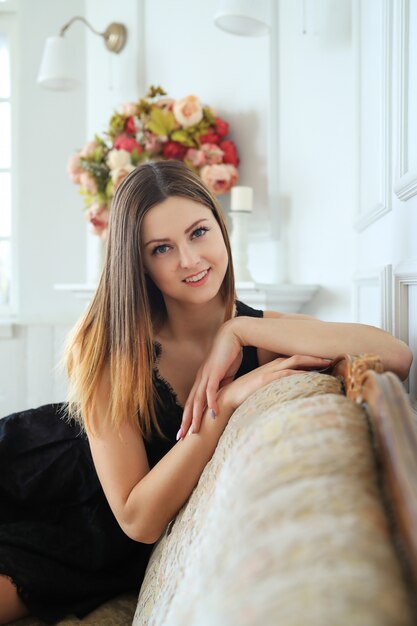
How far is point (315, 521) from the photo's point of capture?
1.74ft

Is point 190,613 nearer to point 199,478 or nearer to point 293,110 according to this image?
point 199,478

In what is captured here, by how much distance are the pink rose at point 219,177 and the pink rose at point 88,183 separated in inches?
21.3

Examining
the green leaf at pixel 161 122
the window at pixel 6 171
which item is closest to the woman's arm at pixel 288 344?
the green leaf at pixel 161 122

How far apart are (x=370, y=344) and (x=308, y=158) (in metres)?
1.54

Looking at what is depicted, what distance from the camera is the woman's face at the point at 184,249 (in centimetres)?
143

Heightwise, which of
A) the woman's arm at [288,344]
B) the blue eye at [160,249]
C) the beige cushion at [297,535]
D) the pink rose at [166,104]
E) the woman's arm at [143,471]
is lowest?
the woman's arm at [143,471]

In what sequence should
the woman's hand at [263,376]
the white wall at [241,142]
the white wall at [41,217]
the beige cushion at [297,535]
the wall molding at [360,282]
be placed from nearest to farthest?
the beige cushion at [297,535]
the woman's hand at [263,376]
the wall molding at [360,282]
the white wall at [241,142]
the white wall at [41,217]

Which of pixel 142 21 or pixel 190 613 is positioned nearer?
pixel 190 613

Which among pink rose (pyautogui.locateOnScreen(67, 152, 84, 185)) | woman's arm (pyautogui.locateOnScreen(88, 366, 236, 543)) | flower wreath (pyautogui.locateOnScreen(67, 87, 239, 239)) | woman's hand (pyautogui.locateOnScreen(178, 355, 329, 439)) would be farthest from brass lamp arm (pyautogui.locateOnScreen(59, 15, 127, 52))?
woman's hand (pyautogui.locateOnScreen(178, 355, 329, 439))

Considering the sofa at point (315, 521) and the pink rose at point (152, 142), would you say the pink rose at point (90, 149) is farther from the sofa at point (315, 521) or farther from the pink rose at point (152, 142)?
the sofa at point (315, 521)

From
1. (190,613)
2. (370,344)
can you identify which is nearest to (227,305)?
(370,344)

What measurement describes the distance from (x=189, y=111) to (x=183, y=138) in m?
0.11

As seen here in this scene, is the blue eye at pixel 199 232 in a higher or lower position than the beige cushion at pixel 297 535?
higher

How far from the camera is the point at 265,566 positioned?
52 centimetres
